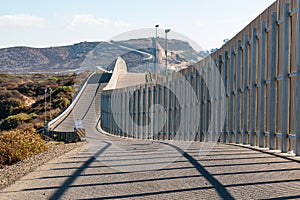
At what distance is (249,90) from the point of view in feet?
50.0

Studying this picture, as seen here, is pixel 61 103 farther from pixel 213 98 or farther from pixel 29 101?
pixel 213 98

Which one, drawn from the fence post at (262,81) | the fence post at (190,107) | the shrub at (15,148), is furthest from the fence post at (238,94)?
the fence post at (190,107)

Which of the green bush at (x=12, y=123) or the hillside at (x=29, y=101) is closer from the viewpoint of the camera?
the green bush at (x=12, y=123)

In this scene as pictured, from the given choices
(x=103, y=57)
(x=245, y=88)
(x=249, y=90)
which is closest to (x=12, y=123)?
(x=103, y=57)

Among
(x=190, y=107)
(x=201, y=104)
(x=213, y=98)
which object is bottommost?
(x=190, y=107)

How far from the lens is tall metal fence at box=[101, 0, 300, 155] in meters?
11.8

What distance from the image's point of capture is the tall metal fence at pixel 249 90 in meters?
11.8

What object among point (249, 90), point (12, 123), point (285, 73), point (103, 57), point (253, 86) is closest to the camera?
point (285, 73)

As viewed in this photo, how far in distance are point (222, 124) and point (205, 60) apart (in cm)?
357

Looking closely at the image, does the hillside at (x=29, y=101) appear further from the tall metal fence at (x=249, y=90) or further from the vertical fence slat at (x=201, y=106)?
the vertical fence slat at (x=201, y=106)

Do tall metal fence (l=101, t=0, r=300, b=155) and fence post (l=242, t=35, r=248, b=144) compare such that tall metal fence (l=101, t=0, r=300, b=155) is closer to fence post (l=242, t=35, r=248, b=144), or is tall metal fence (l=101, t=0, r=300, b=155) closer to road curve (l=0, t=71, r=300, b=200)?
fence post (l=242, t=35, r=248, b=144)

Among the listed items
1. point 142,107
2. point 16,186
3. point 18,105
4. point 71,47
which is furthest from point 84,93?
point 71,47

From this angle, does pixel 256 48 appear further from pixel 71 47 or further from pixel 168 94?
pixel 71 47

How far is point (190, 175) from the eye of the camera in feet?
31.0
